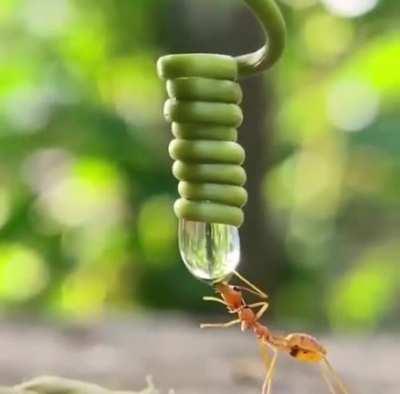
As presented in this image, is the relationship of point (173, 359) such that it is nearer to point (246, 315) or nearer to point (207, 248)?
point (246, 315)

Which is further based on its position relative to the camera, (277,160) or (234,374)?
(277,160)

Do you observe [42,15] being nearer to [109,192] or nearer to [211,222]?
[109,192]

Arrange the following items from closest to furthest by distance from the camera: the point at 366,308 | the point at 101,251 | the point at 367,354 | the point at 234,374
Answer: the point at 234,374 → the point at 367,354 → the point at 101,251 → the point at 366,308

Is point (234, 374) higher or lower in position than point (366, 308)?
lower

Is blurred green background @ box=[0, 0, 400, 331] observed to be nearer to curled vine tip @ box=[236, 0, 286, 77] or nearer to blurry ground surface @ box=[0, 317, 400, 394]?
blurry ground surface @ box=[0, 317, 400, 394]

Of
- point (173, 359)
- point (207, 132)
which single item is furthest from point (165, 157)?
point (207, 132)

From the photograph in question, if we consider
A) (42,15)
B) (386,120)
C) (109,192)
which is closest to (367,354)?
(386,120)
